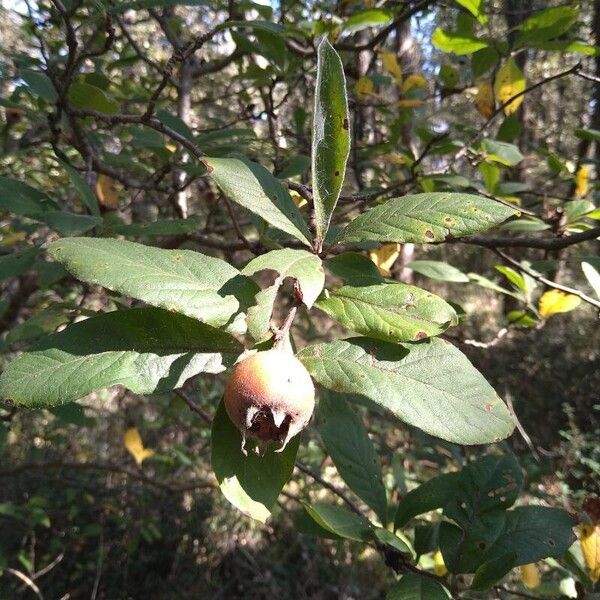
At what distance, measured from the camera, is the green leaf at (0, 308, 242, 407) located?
20.9 inches

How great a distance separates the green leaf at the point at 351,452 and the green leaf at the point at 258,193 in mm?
400

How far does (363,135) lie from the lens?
106 inches

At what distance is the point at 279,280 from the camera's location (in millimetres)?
514

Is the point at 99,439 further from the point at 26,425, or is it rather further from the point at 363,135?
the point at 363,135

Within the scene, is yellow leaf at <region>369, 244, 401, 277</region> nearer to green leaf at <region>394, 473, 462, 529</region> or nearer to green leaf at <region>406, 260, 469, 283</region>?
green leaf at <region>406, 260, 469, 283</region>

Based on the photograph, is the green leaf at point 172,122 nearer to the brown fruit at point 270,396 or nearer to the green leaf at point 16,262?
the green leaf at point 16,262

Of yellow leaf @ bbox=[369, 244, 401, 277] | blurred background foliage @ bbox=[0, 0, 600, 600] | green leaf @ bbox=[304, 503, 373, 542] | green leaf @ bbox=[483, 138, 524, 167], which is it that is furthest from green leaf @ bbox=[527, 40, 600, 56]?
green leaf @ bbox=[304, 503, 373, 542]

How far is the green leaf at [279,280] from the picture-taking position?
1.72 feet

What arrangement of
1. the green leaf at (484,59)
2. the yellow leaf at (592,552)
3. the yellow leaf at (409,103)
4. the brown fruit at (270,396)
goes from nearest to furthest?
1. the brown fruit at (270,396)
2. the yellow leaf at (592,552)
3. the green leaf at (484,59)
4. the yellow leaf at (409,103)

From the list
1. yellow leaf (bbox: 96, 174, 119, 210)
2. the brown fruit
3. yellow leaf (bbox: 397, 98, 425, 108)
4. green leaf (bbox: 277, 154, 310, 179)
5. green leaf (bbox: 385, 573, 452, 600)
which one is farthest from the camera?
yellow leaf (bbox: 397, 98, 425, 108)

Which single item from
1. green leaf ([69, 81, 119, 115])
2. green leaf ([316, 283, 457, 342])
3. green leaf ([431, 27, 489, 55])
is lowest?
green leaf ([316, 283, 457, 342])

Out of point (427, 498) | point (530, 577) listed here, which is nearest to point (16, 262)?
point (427, 498)

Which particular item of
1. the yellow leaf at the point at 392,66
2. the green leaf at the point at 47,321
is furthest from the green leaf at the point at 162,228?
the yellow leaf at the point at 392,66

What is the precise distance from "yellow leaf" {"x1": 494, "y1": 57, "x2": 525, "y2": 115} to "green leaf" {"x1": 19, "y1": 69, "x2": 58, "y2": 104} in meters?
1.15
